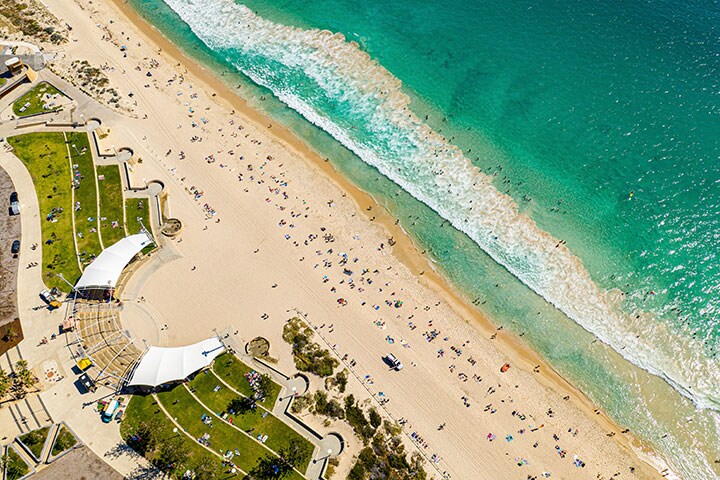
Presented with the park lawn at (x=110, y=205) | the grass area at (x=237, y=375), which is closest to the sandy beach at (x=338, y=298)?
the grass area at (x=237, y=375)

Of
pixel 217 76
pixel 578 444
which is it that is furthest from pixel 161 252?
pixel 578 444

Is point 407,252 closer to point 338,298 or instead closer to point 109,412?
point 338,298

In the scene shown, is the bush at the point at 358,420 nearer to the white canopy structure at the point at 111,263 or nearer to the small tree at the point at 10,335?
the white canopy structure at the point at 111,263

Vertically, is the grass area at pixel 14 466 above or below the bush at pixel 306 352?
below

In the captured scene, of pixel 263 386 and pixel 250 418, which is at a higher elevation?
pixel 263 386

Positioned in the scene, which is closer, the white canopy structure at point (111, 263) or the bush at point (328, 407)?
the bush at point (328, 407)

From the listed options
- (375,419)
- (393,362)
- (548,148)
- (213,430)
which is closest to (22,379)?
(213,430)

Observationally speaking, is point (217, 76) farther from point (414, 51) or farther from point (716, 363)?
point (716, 363)
